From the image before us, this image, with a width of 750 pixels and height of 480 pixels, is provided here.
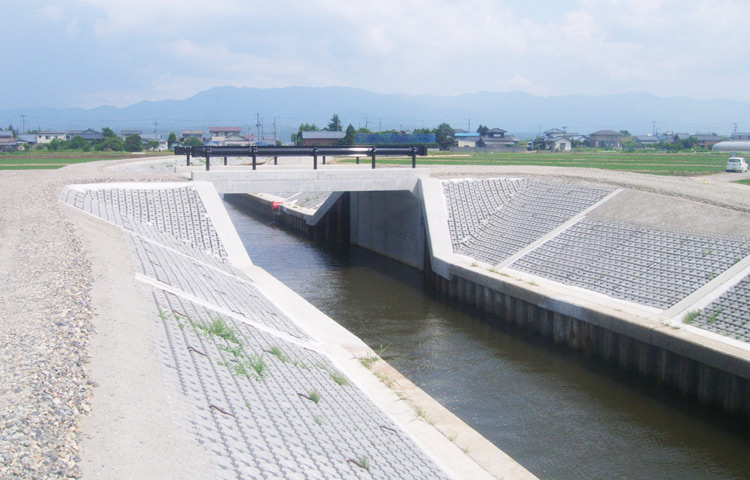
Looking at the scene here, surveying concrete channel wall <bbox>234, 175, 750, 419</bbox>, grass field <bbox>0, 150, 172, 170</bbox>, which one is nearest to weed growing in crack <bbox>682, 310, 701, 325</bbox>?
concrete channel wall <bbox>234, 175, 750, 419</bbox>

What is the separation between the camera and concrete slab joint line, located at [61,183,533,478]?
7945mm

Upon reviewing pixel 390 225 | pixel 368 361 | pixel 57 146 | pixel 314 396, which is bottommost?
pixel 368 361

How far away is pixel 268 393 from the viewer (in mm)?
9969

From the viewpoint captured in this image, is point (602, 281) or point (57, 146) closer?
point (602, 281)

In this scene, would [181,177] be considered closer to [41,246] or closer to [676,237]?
[41,246]

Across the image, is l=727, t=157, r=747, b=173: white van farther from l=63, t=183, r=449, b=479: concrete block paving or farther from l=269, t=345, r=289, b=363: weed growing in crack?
l=269, t=345, r=289, b=363: weed growing in crack

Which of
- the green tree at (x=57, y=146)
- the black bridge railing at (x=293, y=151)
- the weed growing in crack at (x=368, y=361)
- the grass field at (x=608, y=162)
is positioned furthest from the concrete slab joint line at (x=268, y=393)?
the green tree at (x=57, y=146)

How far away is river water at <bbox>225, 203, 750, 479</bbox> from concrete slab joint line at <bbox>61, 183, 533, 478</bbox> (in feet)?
9.13

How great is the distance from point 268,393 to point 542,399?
840cm

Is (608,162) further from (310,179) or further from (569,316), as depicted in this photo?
(569,316)

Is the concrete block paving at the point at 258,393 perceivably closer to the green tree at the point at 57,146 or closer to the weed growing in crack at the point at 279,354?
the weed growing in crack at the point at 279,354

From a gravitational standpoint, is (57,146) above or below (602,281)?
above

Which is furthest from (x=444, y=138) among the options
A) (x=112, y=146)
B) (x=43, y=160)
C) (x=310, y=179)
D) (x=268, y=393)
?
(x=268, y=393)

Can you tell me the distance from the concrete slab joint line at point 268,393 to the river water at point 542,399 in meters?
2.78
